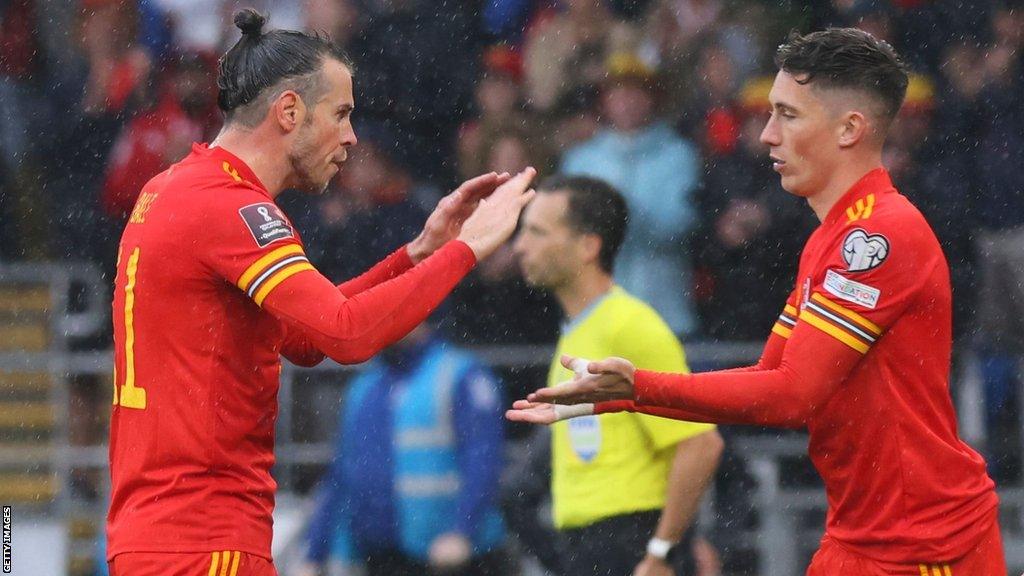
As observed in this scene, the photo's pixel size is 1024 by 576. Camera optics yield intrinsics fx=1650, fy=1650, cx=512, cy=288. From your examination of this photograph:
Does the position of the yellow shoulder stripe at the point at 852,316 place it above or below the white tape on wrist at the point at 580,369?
above

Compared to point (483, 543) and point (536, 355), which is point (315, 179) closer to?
point (483, 543)

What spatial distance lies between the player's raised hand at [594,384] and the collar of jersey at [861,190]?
684 mm

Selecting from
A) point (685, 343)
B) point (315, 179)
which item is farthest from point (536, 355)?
point (315, 179)

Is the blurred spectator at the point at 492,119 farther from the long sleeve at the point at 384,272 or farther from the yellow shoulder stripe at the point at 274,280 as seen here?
the yellow shoulder stripe at the point at 274,280

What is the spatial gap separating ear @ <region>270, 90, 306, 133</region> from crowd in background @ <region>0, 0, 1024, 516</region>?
3.64 metres

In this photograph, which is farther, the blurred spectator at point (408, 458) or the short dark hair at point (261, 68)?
the blurred spectator at point (408, 458)

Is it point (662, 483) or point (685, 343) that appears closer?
point (662, 483)

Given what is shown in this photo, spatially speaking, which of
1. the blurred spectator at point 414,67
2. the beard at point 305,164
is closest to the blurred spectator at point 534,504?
the blurred spectator at point 414,67

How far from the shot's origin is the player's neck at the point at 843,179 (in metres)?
4.28

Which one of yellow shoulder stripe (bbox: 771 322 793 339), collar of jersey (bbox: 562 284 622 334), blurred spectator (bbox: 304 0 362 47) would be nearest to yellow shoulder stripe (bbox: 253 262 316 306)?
yellow shoulder stripe (bbox: 771 322 793 339)

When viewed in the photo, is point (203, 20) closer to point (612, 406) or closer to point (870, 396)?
point (612, 406)

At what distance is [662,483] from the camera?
5980 millimetres

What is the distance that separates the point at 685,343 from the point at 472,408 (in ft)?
3.87

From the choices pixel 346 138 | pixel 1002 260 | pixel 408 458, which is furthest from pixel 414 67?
pixel 346 138
